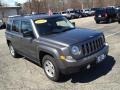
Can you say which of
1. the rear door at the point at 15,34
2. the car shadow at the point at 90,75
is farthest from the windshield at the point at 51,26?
the car shadow at the point at 90,75

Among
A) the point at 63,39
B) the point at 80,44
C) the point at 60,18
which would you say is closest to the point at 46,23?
the point at 60,18

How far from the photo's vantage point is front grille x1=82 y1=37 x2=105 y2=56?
20.4 feet

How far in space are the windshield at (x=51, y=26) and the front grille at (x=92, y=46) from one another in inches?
47.4

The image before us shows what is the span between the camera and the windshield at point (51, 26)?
286 inches

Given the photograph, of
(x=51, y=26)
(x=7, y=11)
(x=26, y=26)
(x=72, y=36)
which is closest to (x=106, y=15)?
(x=26, y=26)

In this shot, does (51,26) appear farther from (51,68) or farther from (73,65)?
(73,65)

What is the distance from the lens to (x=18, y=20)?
8711 mm

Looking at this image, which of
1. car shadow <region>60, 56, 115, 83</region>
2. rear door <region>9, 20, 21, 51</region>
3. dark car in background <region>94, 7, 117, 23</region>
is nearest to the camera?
car shadow <region>60, 56, 115, 83</region>

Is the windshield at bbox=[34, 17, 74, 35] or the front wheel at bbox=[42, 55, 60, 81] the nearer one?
the front wheel at bbox=[42, 55, 60, 81]

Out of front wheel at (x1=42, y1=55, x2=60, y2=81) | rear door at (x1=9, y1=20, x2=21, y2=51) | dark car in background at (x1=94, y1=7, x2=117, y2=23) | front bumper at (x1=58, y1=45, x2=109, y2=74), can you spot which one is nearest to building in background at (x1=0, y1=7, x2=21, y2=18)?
dark car in background at (x1=94, y1=7, x2=117, y2=23)

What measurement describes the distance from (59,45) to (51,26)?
139cm

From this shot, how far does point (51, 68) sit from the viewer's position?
6660 mm

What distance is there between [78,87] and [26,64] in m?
3.20

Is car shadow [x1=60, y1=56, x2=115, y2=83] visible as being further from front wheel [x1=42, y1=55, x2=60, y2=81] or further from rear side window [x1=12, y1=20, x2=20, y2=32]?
rear side window [x1=12, y1=20, x2=20, y2=32]
